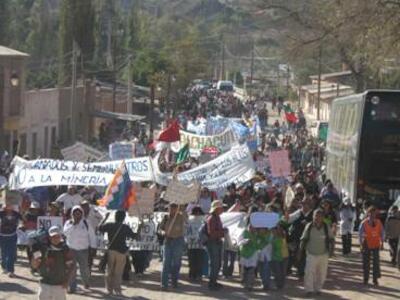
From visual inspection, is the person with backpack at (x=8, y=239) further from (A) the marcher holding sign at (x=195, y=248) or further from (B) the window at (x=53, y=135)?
(B) the window at (x=53, y=135)

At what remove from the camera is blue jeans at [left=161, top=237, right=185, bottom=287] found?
16453 mm

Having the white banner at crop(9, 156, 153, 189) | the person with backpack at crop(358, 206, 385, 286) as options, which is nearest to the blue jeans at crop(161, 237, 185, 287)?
the white banner at crop(9, 156, 153, 189)

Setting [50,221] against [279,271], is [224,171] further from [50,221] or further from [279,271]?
[50,221]

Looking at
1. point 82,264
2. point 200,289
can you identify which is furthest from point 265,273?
point 82,264

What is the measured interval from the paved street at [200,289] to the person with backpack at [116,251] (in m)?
0.23

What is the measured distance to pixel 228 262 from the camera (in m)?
18.0

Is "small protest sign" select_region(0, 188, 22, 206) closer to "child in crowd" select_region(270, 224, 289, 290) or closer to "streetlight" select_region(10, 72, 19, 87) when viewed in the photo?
"child in crowd" select_region(270, 224, 289, 290)

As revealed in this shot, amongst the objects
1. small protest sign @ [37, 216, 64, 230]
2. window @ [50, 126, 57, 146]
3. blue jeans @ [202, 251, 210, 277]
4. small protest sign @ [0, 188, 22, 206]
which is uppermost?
window @ [50, 126, 57, 146]

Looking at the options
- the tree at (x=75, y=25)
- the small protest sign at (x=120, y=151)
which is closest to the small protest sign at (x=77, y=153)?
the small protest sign at (x=120, y=151)

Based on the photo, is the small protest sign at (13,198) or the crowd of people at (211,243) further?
the small protest sign at (13,198)

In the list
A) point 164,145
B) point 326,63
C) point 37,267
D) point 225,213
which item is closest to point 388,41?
point 164,145

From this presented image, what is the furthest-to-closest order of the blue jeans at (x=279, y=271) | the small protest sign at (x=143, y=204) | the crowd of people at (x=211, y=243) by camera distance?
the small protest sign at (x=143, y=204) → the blue jeans at (x=279, y=271) → the crowd of people at (x=211, y=243)

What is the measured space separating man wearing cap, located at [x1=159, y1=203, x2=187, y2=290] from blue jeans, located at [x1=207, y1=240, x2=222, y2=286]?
461 millimetres

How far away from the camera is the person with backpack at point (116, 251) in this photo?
15664mm
